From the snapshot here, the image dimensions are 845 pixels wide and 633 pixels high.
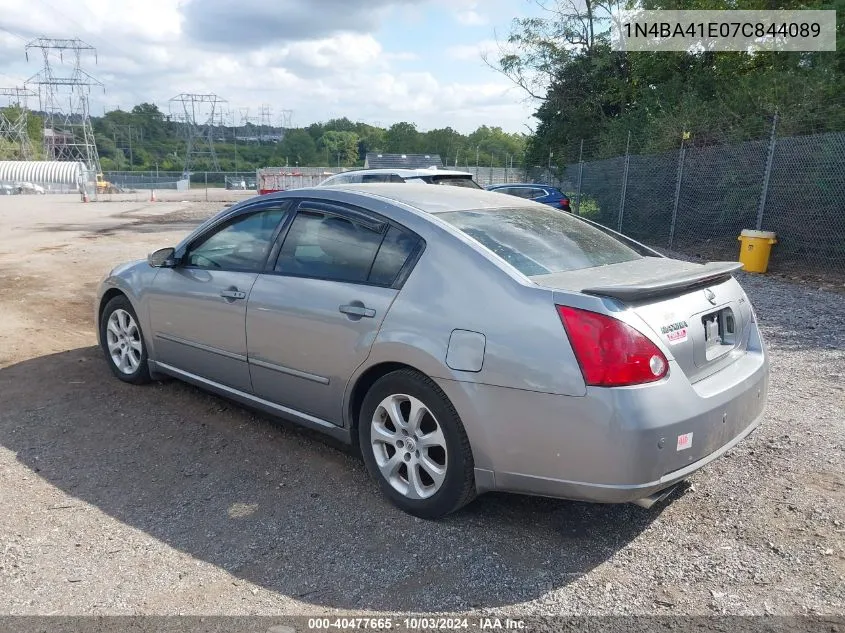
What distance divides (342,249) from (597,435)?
1766 millimetres

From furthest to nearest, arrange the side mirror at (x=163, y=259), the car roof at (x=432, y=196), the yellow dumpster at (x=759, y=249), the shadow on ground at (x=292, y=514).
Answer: the yellow dumpster at (x=759, y=249)
the side mirror at (x=163, y=259)
the car roof at (x=432, y=196)
the shadow on ground at (x=292, y=514)

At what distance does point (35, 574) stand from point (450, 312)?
2.12 meters

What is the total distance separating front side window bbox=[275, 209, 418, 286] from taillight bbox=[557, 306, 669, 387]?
1047mm

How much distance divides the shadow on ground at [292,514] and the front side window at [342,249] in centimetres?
114

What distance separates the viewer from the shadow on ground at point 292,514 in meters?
2.91

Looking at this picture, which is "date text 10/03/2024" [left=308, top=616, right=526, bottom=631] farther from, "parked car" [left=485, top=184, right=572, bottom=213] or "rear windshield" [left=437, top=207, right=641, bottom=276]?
"parked car" [left=485, top=184, right=572, bottom=213]

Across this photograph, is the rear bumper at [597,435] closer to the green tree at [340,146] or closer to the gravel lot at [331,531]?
the gravel lot at [331,531]

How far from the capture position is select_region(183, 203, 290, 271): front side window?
14.0ft

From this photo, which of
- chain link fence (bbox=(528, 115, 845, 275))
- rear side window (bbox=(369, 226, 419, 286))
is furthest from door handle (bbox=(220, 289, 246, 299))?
chain link fence (bbox=(528, 115, 845, 275))

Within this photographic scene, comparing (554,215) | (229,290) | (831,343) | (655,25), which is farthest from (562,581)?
(655,25)

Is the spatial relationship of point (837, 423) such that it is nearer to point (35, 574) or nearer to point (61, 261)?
point (35, 574)

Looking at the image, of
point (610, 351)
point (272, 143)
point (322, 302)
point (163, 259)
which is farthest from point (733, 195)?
point (272, 143)

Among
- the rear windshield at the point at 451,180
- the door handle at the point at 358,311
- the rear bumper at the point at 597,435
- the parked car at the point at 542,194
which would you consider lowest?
the rear bumper at the point at 597,435

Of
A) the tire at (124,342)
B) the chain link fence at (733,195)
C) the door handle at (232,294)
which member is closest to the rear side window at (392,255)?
the door handle at (232,294)
